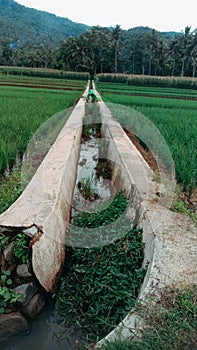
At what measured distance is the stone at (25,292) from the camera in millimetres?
2027

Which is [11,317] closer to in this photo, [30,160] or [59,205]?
[59,205]

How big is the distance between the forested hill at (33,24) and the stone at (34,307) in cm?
7613

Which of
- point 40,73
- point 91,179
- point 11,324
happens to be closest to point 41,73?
point 40,73

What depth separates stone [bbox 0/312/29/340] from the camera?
1957 mm

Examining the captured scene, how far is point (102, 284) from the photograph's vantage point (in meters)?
2.12

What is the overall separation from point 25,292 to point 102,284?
1.66ft

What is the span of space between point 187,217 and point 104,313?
45.3 inches

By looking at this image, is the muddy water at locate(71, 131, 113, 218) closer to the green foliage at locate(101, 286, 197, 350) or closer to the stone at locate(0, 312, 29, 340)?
the stone at locate(0, 312, 29, 340)

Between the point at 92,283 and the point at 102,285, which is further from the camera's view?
the point at 92,283

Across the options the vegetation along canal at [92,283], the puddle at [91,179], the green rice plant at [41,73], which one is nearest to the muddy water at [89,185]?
the puddle at [91,179]

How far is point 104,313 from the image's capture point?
6.76 feet

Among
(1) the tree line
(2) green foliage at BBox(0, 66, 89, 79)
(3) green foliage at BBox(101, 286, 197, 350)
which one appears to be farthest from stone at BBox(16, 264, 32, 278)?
(1) the tree line

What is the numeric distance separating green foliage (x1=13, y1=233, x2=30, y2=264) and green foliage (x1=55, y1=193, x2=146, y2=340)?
1.39ft

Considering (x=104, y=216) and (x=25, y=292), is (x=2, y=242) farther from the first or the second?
(x=104, y=216)
